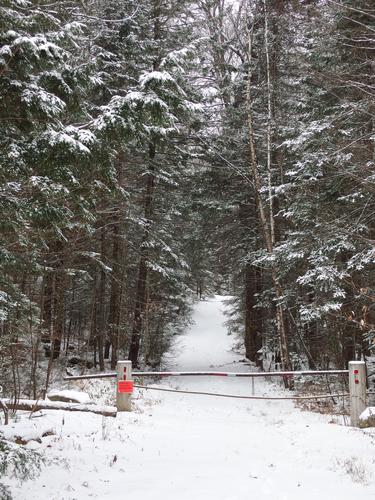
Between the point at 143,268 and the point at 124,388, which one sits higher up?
the point at 143,268

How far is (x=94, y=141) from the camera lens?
6.25 metres

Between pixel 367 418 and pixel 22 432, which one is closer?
pixel 22 432

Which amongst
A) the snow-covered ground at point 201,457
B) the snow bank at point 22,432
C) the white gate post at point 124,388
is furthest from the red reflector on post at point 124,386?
the snow bank at point 22,432

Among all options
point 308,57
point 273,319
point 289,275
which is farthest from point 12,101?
point 273,319

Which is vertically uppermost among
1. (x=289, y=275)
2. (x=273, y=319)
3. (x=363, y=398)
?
(x=289, y=275)

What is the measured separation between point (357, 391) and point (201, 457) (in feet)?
12.0

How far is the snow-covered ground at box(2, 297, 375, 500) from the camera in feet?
15.6

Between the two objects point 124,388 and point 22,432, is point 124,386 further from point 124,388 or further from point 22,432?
point 22,432

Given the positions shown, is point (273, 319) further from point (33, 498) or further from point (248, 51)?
point (33, 498)

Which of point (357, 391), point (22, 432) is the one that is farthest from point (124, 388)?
point (357, 391)

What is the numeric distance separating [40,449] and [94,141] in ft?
13.2

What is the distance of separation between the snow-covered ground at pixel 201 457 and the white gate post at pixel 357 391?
405 millimetres

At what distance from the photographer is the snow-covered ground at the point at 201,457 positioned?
475 centimetres

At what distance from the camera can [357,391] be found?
841 centimetres
